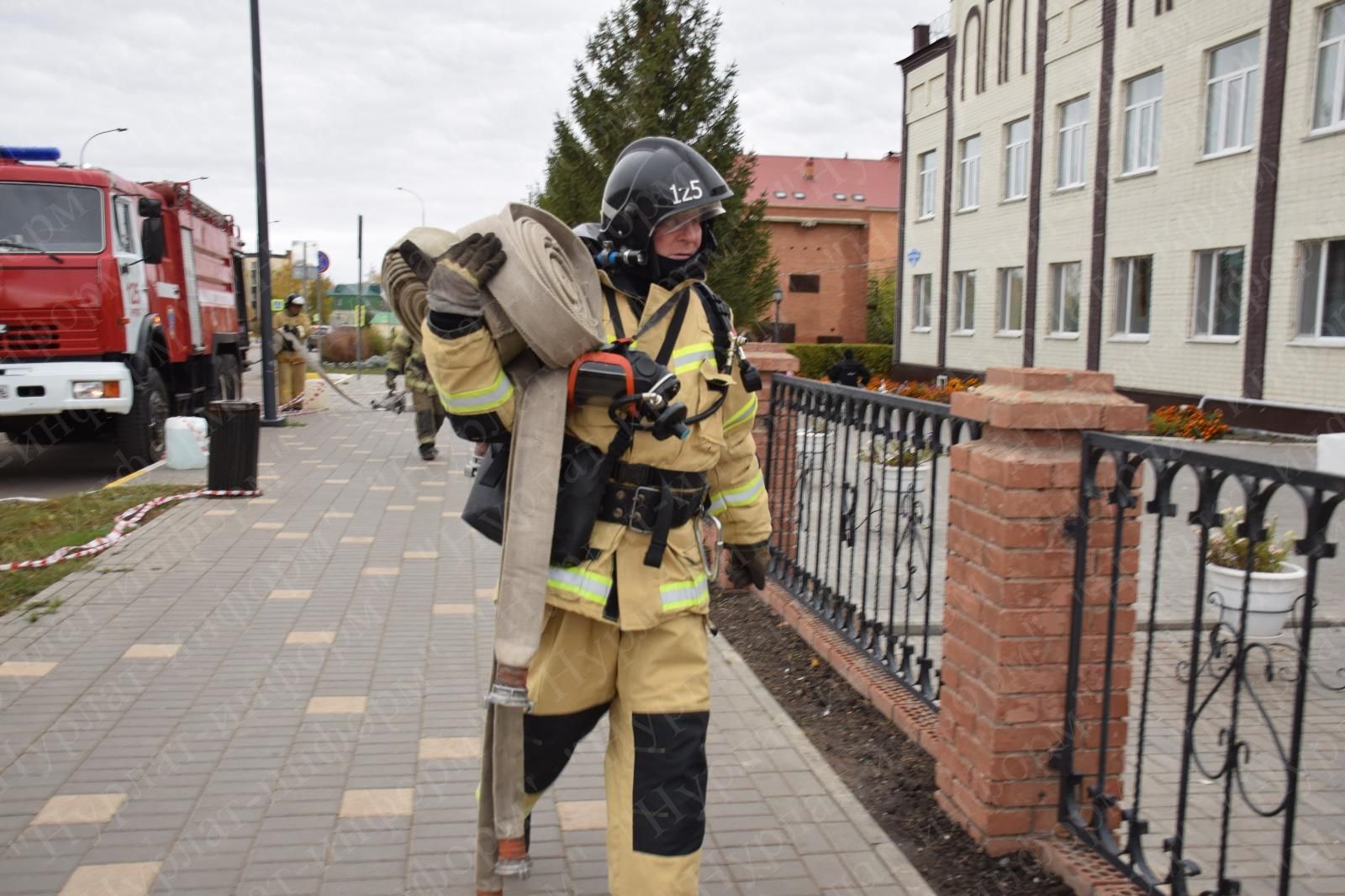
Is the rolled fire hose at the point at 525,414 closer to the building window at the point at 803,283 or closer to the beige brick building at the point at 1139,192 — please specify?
the beige brick building at the point at 1139,192

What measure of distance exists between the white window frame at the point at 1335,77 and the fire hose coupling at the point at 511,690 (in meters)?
19.4

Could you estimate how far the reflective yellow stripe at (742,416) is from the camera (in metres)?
3.22

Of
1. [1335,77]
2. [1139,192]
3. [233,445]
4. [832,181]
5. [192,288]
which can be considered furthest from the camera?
[832,181]

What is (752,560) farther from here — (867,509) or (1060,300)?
(1060,300)

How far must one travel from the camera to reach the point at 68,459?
14.1 m

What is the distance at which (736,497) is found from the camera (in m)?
3.38

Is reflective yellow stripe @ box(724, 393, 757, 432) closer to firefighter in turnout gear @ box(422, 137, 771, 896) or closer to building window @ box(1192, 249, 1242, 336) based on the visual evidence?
firefighter in turnout gear @ box(422, 137, 771, 896)

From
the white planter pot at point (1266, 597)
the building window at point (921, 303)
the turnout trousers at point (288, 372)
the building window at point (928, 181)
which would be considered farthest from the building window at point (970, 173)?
the white planter pot at point (1266, 597)

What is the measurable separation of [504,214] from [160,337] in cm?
1144

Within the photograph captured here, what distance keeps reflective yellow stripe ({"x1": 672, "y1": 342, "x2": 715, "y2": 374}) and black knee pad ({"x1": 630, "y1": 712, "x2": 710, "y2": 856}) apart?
90 centimetres

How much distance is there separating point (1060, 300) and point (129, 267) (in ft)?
69.4

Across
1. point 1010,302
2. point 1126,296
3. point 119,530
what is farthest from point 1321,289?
point 119,530

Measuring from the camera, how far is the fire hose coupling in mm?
2676

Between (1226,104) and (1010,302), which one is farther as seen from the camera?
(1010,302)
